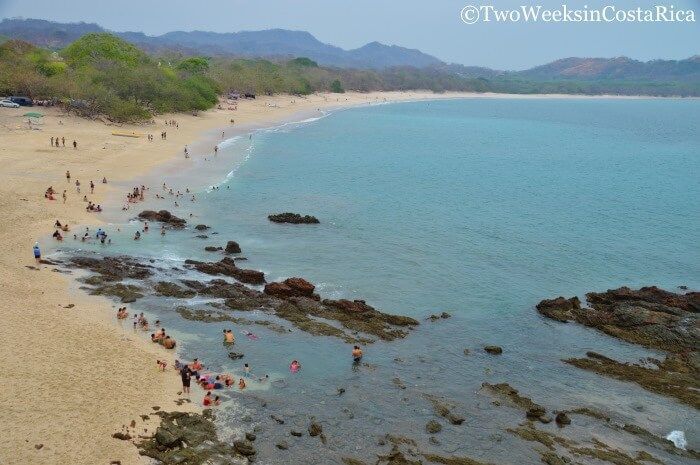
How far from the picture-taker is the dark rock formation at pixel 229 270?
2794cm

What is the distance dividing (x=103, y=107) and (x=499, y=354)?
5462 cm

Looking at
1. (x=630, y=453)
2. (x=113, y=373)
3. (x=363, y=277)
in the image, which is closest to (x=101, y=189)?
(x=363, y=277)

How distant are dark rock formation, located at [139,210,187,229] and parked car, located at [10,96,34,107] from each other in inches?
1524

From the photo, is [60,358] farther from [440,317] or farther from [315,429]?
[440,317]

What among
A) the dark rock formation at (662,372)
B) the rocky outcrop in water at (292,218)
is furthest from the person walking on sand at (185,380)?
the rocky outcrop in water at (292,218)

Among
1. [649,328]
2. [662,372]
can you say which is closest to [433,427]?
[662,372]

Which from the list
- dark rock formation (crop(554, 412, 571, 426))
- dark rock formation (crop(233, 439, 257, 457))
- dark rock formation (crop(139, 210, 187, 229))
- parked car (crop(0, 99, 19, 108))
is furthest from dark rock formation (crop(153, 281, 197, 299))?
parked car (crop(0, 99, 19, 108))

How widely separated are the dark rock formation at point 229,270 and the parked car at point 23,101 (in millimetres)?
47016

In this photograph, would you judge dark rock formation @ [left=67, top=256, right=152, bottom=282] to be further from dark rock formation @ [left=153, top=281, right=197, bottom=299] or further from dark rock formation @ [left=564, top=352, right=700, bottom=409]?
dark rock formation @ [left=564, top=352, right=700, bottom=409]

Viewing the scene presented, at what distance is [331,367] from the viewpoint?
2147cm

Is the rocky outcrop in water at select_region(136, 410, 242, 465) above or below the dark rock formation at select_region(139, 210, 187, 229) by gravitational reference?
below

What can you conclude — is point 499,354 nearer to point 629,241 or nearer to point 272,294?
point 272,294

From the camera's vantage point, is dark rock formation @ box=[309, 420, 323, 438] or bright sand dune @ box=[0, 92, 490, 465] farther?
dark rock formation @ box=[309, 420, 323, 438]

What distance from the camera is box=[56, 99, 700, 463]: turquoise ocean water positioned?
19.3 metres
